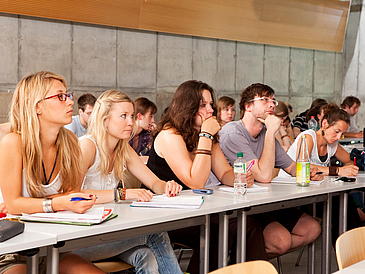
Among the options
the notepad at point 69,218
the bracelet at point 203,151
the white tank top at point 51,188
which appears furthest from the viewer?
the bracelet at point 203,151

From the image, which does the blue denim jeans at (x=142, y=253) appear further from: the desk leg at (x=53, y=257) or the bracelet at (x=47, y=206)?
the desk leg at (x=53, y=257)

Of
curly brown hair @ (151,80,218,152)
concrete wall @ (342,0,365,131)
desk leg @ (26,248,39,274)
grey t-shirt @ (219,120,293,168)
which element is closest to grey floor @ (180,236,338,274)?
grey t-shirt @ (219,120,293,168)

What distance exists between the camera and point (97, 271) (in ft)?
6.46

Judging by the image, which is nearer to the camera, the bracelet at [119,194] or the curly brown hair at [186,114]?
the bracelet at [119,194]

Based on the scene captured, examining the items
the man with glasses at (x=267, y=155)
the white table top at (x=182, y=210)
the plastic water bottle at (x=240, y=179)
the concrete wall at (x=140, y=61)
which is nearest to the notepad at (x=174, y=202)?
the white table top at (x=182, y=210)

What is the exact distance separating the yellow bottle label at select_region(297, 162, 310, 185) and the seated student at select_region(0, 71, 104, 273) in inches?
57.6

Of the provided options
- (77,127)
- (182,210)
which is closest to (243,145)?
(182,210)

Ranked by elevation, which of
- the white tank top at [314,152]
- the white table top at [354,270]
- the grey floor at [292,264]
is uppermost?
the white tank top at [314,152]

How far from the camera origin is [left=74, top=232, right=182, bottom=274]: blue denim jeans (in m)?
2.18

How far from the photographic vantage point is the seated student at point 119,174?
7.29 feet

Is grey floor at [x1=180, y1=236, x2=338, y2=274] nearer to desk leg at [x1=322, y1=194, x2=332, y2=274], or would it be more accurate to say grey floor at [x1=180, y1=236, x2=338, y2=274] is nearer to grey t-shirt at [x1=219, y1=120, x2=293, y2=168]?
desk leg at [x1=322, y1=194, x2=332, y2=274]

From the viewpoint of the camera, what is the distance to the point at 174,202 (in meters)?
2.23

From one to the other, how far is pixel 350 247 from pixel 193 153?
1499 millimetres

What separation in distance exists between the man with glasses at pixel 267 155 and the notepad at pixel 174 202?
2.49 ft
